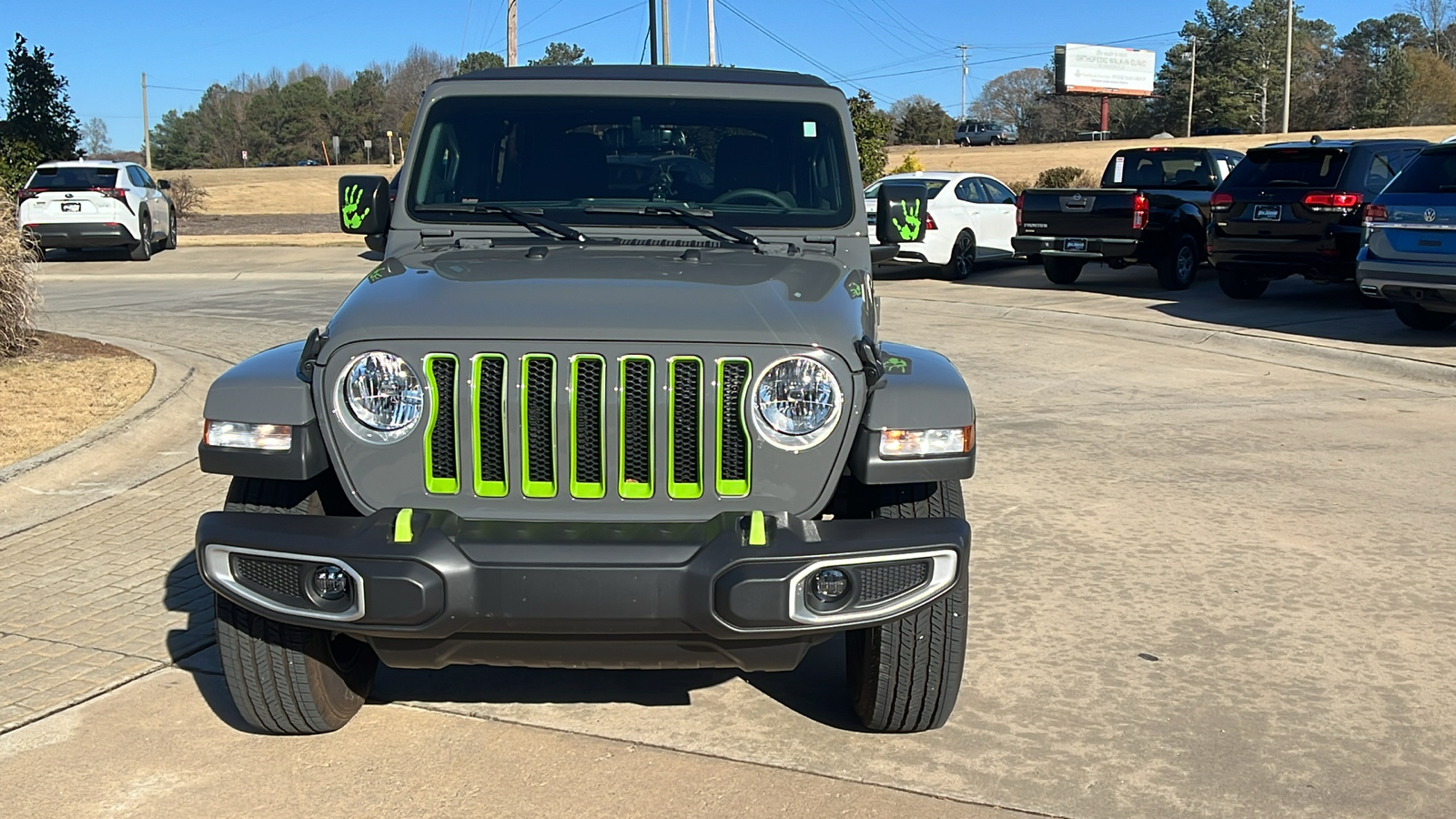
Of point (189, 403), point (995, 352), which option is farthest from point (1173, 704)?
point (995, 352)

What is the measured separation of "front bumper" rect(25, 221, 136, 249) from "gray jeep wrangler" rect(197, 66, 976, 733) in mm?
19244

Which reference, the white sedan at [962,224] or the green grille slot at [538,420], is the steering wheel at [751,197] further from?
the white sedan at [962,224]

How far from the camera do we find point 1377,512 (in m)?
6.39

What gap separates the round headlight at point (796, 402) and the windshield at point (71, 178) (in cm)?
2041

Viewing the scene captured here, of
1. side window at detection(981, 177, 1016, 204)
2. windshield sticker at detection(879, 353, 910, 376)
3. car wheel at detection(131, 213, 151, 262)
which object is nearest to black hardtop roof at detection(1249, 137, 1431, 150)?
side window at detection(981, 177, 1016, 204)

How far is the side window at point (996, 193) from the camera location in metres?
19.7

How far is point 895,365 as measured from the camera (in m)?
3.77

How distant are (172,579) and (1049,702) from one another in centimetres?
→ 337

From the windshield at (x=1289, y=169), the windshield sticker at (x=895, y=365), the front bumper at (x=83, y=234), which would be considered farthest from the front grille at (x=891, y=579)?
the front bumper at (x=83, y=234)

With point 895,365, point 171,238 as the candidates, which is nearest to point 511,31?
point 171,238

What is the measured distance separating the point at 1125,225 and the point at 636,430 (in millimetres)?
13863

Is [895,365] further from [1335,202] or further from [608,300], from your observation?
[1335,202]

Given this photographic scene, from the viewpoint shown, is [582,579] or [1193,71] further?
[1193,71]

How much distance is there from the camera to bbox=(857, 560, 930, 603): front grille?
3.25m
